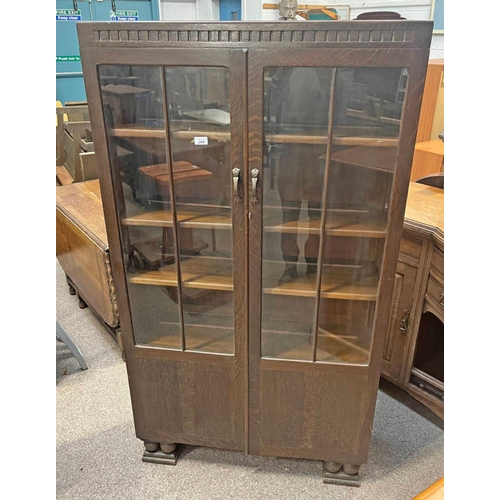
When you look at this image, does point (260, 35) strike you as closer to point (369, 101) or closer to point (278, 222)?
point (369, 101)

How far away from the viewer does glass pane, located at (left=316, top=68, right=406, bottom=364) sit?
1227 millimetres

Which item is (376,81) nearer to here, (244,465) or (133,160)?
(133,160)

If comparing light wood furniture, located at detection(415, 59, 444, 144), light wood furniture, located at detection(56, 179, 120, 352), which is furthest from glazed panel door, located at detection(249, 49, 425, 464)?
light wood furniture, located at detection(415, 59, 444, 144)

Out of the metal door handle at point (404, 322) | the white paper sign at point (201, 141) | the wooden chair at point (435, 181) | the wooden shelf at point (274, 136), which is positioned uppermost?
the wooden shelf at point (274, 136)

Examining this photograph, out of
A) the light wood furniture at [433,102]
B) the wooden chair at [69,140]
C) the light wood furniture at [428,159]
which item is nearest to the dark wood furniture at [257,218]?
the light wood furniture at [428,159]

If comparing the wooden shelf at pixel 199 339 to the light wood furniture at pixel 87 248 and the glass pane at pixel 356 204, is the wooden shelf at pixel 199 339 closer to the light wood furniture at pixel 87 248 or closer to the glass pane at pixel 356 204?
the glass pane at pixel 356 204

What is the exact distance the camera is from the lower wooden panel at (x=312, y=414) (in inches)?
61.6

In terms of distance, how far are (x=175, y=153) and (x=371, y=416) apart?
3.77ft

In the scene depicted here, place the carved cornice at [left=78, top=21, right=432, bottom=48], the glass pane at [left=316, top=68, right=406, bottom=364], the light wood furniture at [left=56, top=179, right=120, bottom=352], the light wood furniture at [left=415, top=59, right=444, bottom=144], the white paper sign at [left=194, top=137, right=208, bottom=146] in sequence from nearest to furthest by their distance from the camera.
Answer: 1. the carved cornice at [left=78, top=21, right=432, bottom=48]
2. the glass pane at [left=316, top=68, right=406, bottom=364]
3. the white paper sign at [left=194, top=137, right=208, bottom=146]
4. the light wood furniture at [left=56, top=179, right=120, bottom=352]
5. the light wood furniture at [left=415, top=59, right=444, bottom=144]

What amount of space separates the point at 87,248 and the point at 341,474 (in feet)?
5.29

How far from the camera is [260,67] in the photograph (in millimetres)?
1176

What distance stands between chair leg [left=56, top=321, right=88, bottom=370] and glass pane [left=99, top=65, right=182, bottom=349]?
0.87m

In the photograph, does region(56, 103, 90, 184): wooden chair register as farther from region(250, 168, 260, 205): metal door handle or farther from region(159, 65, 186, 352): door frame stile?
region(250, 168, 260, 205): metal door handle
